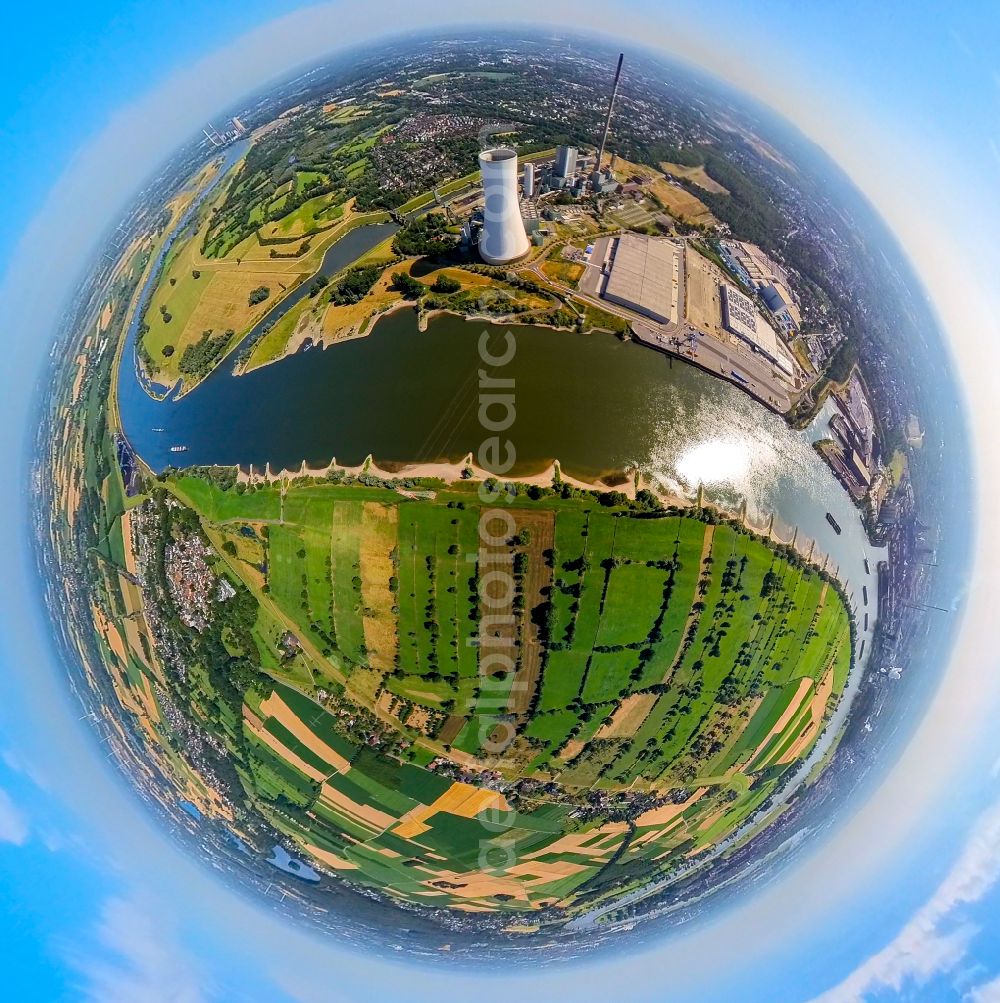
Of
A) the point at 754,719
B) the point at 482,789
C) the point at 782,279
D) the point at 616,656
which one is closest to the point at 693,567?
the point at 616,656

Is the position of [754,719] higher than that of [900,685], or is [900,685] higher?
[900,685]

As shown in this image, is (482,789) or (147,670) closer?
(482,789)

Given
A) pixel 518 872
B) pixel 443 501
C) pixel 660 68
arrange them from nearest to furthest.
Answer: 1. pixel 443 501
2. pixel 518 872
3. pixel 660 68

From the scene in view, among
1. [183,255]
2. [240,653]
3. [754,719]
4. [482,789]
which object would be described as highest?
[183,255]

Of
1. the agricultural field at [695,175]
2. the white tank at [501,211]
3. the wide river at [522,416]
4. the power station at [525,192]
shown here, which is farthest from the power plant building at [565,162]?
the wide river at [522,416]

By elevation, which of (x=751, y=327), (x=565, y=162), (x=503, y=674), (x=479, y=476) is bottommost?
(x=503, y=674)

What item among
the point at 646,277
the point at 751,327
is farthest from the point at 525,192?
the point at 751,327

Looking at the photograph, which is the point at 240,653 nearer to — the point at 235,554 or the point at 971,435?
the point at 235,554

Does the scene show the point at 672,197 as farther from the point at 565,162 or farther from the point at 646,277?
the point at 646,277
